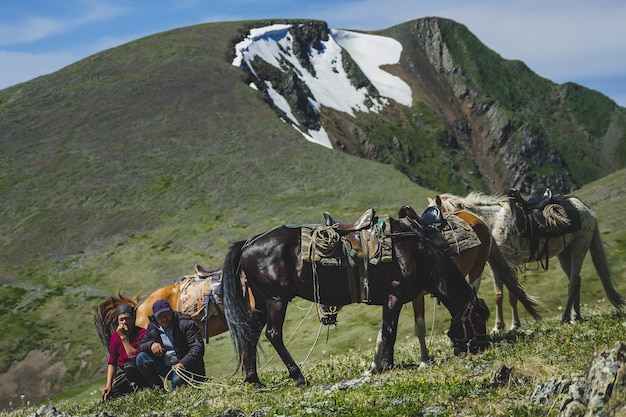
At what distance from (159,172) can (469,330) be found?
205 feet

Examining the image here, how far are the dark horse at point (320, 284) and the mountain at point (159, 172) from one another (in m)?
26.7

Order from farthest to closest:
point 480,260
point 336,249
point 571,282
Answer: point 571,282
point 480,260
point 336,249

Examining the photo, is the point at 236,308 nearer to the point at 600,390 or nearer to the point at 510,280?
the point at 510,280

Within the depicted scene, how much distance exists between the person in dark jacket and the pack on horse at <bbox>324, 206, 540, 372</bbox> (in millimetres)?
3799

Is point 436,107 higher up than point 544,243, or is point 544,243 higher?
point 436,107

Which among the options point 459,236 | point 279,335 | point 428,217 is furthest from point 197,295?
point 459,236

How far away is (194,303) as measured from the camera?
17516 mm

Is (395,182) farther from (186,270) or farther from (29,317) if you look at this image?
(29,317)

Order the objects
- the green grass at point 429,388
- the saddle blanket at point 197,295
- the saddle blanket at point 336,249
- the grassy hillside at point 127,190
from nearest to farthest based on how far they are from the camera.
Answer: the green grass at point 429,388 → the saddle blanket at point 336,249 → the saddle blanket at point 197,295 → the grassy hillside at point 127,190

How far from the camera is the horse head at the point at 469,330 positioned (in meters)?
14.2

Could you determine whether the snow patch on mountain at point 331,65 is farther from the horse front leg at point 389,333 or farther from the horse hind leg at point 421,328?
the horse front leg at point 389,333

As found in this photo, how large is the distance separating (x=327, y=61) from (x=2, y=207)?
339 feet

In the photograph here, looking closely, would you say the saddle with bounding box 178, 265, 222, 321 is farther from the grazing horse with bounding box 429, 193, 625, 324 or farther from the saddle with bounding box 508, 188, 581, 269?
the saddle with bounding box 508, 188, 581, 269

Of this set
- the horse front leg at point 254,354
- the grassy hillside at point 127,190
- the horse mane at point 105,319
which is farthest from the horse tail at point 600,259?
the grassy hillside at point 127,190
